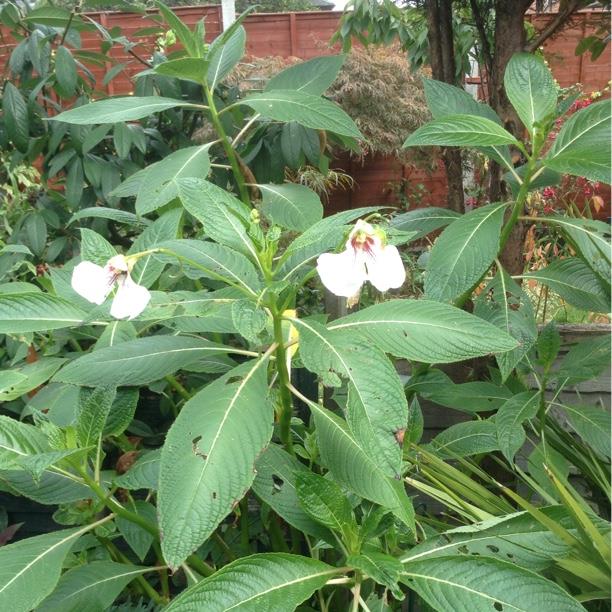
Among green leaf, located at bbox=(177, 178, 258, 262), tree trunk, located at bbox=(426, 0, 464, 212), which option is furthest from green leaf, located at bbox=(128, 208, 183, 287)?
tree trunk, located at bbox=(426, 0, 464, 212)

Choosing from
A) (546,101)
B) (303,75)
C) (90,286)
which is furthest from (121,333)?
(546,101)

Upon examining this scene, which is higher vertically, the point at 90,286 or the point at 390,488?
the point at 90,286

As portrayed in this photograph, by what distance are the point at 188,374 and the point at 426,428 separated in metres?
0.79

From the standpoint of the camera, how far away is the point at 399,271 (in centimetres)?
73

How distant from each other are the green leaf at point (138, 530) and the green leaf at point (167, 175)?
49 cm

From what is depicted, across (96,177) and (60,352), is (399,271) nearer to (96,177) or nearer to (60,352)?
(60,352)

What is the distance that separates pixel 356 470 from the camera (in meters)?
0.78

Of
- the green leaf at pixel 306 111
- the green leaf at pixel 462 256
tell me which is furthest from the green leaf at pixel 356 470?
the green leaf at pixel 306 111

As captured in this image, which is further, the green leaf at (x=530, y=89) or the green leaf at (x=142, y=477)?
the green leaf at (x=530, y=89)

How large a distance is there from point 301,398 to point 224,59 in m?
0.87

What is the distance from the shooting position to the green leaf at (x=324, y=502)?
0.79 meters

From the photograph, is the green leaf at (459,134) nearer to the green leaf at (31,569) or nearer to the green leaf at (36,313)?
the green leaf at (36,313)

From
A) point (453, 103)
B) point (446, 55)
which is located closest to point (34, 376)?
point (453, 103)

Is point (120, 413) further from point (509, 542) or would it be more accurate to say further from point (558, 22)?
point (558, 22)
